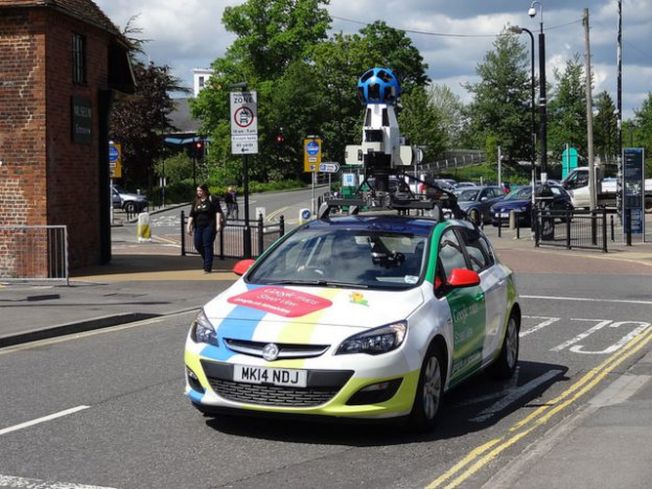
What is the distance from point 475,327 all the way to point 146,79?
57561 millimetres

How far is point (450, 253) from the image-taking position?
325 inches

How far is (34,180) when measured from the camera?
19.2 meters

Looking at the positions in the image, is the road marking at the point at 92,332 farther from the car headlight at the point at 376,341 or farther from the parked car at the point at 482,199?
the parked car at the point at 482,199

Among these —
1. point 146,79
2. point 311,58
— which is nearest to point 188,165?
point 146,79

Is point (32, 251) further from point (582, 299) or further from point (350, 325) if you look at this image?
point (350, 325)

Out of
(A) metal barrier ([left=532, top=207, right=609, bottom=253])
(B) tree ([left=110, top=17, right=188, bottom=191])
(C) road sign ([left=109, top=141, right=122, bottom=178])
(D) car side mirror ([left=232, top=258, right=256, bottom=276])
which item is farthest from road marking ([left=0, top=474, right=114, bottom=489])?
(B) tree ([left=110, top=17, right=188, bottom=191])

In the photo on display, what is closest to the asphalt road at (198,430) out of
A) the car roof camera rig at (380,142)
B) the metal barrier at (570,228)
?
the car roof camera rig at (380,142)

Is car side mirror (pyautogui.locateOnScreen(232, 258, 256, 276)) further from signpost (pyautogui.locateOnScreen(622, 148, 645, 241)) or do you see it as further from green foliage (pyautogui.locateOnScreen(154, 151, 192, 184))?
green foliage (pyautogui.locateOnScreen(154, 151, 192, 184))

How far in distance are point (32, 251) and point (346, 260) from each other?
41.5ft

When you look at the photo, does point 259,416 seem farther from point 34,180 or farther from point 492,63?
point 492,63

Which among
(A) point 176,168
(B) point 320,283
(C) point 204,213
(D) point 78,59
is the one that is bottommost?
(B) point 320,283

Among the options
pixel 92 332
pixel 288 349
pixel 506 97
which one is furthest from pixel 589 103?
pixel 506 97

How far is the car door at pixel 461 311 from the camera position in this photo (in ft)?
25.0

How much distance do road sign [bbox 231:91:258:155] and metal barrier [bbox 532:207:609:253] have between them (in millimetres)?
10318
